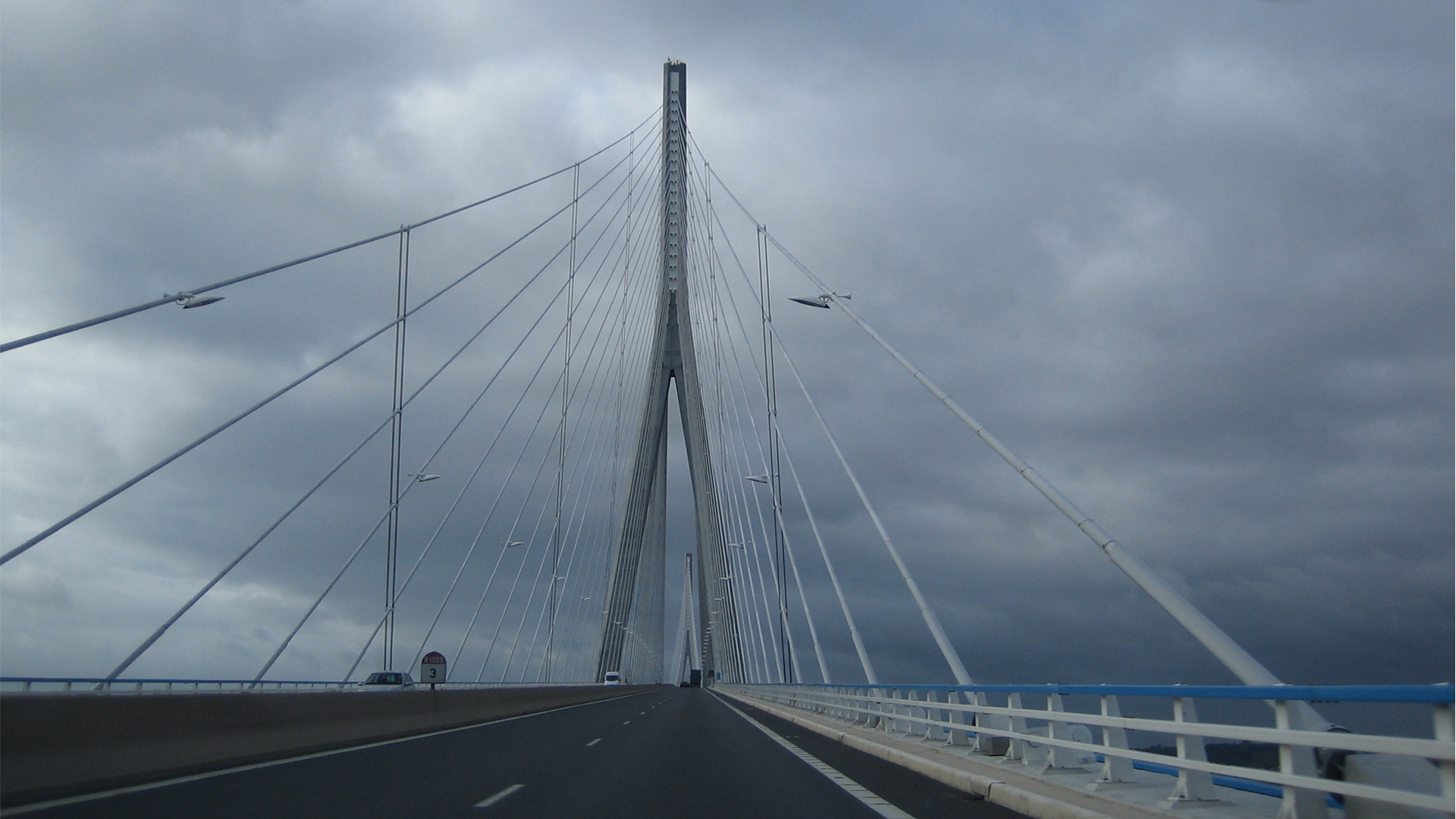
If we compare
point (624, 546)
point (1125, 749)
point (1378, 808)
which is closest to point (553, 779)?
point (1125, 749)

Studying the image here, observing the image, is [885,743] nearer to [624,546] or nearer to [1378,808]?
[1378,808]

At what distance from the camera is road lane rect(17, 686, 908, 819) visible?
8930 mm

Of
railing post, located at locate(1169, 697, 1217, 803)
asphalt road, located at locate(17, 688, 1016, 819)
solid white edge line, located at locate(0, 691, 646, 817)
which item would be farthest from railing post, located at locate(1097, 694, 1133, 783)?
solid white edge line, located at locate(0, 691, 646, 817)

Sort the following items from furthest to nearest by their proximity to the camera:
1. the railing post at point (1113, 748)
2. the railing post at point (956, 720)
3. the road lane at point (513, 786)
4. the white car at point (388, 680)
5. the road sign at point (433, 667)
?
the white car at point (388, 680) < the road sign at point (433, 667) < the railing post at point (956, 720) < the railing post at point (1113, 748) < the road lane at point (513, 786)

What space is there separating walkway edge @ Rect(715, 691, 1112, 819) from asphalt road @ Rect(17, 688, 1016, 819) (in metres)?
0.20

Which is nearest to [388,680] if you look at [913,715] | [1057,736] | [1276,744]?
[913,715]

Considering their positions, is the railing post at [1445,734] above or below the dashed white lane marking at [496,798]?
above

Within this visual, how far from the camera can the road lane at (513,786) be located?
8.93 m

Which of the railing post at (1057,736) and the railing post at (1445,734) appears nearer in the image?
the railing post at (1445,734)

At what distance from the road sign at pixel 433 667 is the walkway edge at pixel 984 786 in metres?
10.7

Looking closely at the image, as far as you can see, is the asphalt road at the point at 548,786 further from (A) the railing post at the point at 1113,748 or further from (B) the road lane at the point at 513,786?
(A) the railing post at the point at 1113,748

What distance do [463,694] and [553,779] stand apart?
14212 mm

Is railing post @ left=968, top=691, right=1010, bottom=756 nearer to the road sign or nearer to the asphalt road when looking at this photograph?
the asphalt road

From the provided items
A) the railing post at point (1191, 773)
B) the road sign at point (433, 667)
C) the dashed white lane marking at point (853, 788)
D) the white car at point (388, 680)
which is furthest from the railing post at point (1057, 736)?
the white car at point (388, 680)
